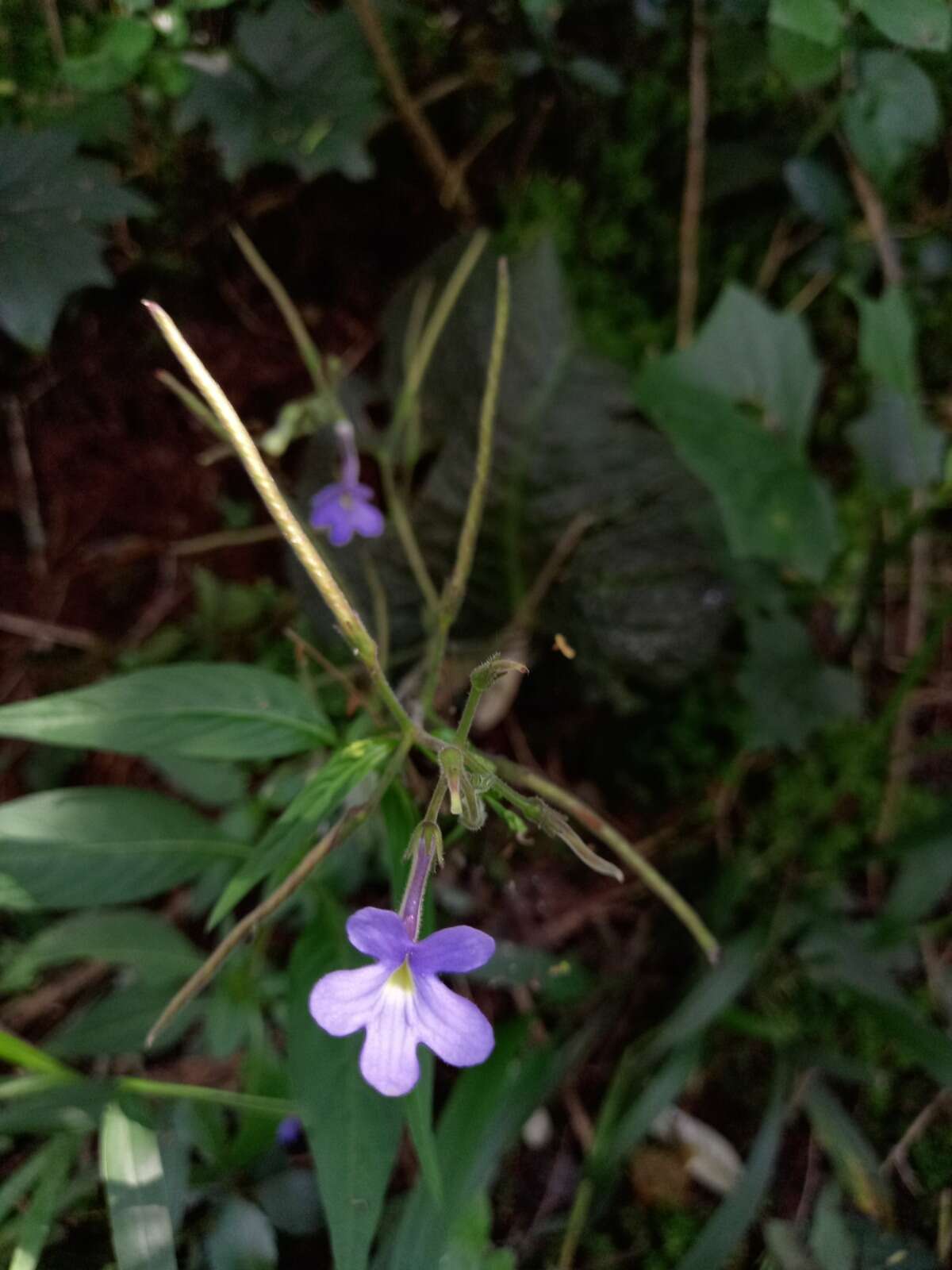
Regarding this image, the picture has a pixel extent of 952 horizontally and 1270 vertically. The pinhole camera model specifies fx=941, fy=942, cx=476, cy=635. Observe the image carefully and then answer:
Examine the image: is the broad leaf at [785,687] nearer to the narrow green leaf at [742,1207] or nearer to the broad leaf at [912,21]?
the narrow green leaf at [742,1207]

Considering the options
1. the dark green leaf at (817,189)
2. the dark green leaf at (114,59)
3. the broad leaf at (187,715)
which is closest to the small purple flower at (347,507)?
the broad leaf at (187,715)

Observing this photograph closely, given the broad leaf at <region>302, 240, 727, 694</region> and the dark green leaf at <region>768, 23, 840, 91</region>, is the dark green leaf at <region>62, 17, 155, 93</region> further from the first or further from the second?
the dark green leaf at <region>768, 23, 840, 91</region>

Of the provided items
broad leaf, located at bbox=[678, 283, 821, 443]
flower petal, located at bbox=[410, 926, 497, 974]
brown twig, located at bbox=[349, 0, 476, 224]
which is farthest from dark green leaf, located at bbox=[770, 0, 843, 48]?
flower petal, located at bbox=[410, 926, 497, 974]

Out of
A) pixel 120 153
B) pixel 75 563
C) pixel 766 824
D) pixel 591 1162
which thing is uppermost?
pixel 120 153

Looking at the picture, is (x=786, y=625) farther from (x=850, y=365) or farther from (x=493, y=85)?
(x=493, y=85)

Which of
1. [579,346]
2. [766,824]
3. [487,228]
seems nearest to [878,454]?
[579,346]

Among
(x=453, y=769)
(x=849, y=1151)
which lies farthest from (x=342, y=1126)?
(x=849, y=1151)
